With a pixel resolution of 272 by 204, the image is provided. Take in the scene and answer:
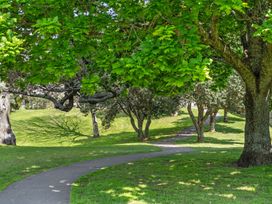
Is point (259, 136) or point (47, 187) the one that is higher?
point (259, 136)

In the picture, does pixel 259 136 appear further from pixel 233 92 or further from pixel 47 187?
pixel 233 92

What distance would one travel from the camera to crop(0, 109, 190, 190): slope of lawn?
1917 cm

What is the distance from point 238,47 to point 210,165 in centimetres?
716

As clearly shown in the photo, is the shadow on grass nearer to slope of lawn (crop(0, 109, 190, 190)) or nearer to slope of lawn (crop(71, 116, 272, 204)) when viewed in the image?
slope of lawn (crop(71, 116, 272, 204))

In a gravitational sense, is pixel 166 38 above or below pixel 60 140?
above

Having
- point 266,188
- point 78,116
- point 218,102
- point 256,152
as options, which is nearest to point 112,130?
point 78,116

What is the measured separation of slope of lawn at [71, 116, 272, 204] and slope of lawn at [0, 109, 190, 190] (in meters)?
4.38

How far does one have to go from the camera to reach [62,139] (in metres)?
45.0

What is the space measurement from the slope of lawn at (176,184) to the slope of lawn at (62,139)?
438 cm

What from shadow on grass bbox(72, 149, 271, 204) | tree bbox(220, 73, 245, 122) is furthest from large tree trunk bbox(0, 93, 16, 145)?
tree bbox(220, 73, 245, 122)

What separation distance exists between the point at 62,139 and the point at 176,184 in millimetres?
34460

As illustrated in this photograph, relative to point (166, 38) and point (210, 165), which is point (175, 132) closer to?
point (210, 165)

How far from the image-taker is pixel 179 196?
417 inches

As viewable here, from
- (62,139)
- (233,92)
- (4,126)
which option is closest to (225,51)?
(4,126)
